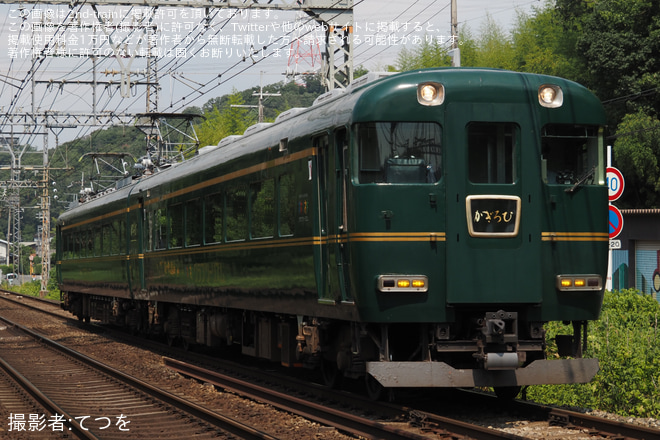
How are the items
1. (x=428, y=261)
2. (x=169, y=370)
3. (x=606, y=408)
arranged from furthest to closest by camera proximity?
1. (x=169, y=370)
2. (x=606, y=408)
3. (x=428, y=261)

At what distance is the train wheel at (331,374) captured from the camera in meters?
11.2

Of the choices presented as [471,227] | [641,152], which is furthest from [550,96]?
[641,152]

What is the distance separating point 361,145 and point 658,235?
1903 centimetres

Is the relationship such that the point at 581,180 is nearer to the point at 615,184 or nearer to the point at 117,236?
the point at 615,184

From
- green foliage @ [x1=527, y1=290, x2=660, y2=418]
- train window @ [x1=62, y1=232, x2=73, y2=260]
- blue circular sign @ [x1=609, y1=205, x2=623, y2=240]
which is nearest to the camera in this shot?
green foliage @ [x1=527, y1=290, x2=660, y2=418]

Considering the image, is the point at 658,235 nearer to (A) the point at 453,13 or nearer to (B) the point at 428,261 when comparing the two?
(A) the point at 453,13

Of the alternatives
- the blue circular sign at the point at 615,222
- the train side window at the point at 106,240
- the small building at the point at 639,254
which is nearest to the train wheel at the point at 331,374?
the blue circular sign at the point at 615,222

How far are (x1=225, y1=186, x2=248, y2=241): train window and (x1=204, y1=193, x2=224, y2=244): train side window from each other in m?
0.37

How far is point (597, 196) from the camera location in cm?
957

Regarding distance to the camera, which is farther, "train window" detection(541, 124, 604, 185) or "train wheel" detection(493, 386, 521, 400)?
"train wheel" detection(493, 386, 521, 400)

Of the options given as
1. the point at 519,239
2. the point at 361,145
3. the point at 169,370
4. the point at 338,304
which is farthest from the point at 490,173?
the point at 169,370

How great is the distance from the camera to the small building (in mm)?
26375

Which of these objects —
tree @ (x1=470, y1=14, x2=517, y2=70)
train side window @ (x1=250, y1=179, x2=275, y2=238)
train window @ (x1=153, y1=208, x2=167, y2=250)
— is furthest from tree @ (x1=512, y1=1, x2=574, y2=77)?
train side window @ (x1=250, y1=179, x2=275, y2=238)

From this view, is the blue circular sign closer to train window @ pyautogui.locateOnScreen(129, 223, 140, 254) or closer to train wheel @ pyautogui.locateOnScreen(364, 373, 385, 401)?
train wheel @ pyautogui.locateOnScreen(364, 373, 385, 401)
